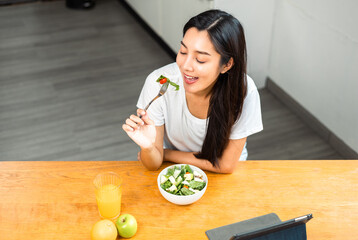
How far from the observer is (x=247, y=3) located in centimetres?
311

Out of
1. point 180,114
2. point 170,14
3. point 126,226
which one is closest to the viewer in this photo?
point 126,226

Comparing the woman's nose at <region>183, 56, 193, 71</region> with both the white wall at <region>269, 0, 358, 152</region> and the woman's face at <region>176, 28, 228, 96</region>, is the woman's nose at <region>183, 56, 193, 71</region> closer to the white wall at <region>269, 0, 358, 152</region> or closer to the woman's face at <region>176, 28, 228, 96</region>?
the woman's face at <region>176, 28, 228, 96</region>

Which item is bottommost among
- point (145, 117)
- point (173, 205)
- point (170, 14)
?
point (170, 14)

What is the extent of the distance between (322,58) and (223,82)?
4.98 feet

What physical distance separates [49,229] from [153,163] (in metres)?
0.42

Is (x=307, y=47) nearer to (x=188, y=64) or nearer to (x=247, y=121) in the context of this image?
(x=247, y=121)

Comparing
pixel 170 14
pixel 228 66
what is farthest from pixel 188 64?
pixel 170 14

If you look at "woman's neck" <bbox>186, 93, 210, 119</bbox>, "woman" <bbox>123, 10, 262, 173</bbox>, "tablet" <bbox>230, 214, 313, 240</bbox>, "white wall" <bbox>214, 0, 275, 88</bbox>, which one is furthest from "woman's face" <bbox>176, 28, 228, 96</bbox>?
"white wall" <bbox>214, 0, 275, 88</bbox>

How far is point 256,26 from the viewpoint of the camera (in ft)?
10.7

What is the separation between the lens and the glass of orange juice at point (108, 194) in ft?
4.42

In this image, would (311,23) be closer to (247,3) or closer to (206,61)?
(247,3)

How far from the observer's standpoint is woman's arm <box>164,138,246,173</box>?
1.56 m

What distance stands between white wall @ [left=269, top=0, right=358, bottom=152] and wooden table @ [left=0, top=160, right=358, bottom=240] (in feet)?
4.11

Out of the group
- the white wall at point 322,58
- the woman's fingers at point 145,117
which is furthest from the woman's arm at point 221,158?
the white wall at point 322,58
